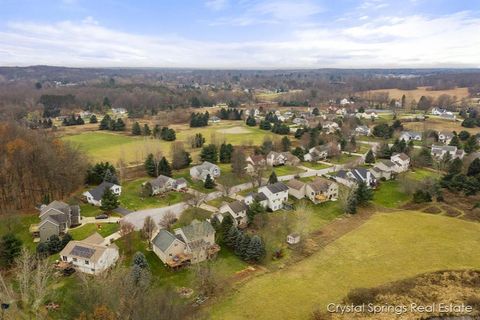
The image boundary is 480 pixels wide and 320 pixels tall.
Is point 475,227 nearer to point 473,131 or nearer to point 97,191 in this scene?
point 97,191

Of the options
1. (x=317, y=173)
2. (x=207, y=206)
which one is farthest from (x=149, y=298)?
(x=317, y=173)

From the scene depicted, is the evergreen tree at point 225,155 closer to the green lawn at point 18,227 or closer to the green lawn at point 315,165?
the green lawn at point 315,165

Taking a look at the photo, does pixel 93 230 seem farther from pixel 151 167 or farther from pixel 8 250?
pixel 151 167

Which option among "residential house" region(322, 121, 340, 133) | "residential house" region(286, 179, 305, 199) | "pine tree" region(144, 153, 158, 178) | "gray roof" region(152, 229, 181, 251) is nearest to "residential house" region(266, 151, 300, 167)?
"residential house" region(286, 179, 305, 199)

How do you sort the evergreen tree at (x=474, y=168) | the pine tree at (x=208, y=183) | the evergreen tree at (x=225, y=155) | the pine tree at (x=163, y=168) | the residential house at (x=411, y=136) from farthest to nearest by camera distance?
the residential house at (x=411, y=136) < the evergreen tree at (x=225, y=155) < the pine tree at (x=163, y=168) < the evergreen tree at (x=474, y=168) < the pine tree at (x=208, y=183)

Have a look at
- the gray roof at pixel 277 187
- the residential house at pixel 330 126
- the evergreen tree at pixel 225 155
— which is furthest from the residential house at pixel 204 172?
the residential house at pixel 330 126
